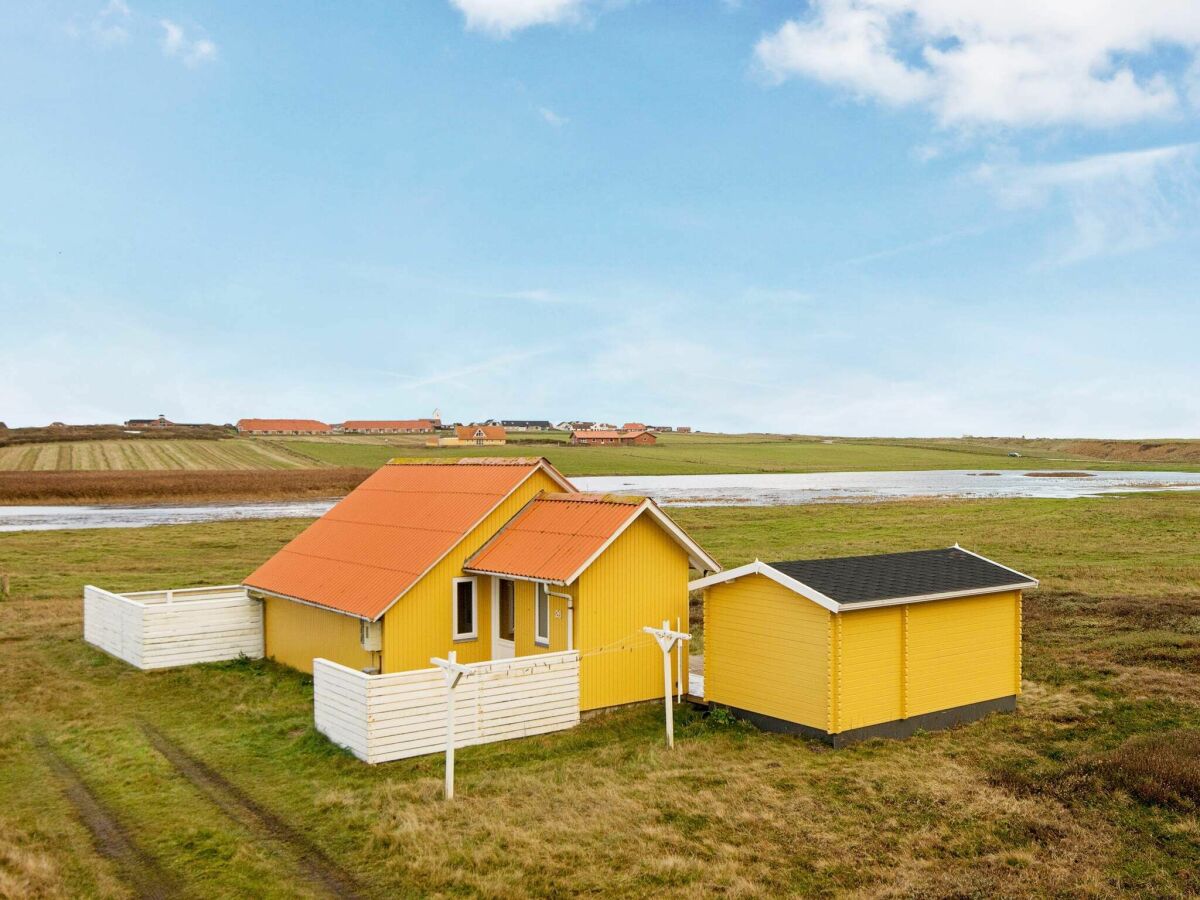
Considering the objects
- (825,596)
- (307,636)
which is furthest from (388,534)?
(825,596)

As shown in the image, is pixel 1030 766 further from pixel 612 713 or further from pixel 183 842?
pixel 183 842

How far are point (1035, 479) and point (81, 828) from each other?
119m

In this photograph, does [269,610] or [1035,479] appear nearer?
[269,610]

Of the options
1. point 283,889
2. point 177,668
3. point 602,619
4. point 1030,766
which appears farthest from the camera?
point 177,668

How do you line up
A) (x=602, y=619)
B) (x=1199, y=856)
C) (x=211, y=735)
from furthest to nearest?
1. (x=602, y=619)
2. (x=211, y=735)
3. (x=1199, y=856)

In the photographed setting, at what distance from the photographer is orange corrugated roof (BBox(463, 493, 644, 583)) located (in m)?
19.3

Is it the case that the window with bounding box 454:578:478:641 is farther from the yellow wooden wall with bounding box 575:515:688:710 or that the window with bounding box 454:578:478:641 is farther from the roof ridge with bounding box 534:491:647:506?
the yellow wooden wall with bounding box 575:515:688:710

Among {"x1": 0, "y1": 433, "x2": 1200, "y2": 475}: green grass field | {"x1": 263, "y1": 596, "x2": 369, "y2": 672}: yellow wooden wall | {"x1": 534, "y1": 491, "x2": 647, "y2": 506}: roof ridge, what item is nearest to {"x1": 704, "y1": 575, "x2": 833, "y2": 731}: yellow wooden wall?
{"x1": 534, "y1": 491, "x2": 647, "y2": 506}: roof ridge

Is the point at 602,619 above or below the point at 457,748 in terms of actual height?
above

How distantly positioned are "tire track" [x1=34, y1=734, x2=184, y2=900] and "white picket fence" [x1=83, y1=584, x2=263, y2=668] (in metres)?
7.56

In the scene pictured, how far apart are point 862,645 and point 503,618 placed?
26.6 ft

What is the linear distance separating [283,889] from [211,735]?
7.58m

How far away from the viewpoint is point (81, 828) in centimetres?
1362

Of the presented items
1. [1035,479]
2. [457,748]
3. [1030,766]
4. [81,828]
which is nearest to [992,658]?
[1030,766]
